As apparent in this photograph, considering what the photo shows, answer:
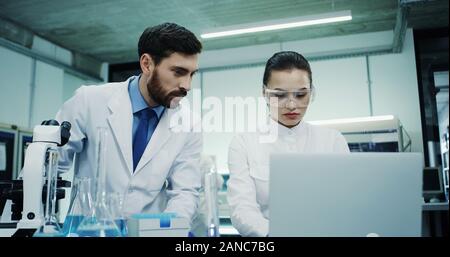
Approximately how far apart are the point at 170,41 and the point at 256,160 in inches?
21.4

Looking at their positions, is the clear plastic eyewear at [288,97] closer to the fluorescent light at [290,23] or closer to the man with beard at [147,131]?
the man with beard at [147,131]

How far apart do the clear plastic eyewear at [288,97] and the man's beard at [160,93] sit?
0.37m

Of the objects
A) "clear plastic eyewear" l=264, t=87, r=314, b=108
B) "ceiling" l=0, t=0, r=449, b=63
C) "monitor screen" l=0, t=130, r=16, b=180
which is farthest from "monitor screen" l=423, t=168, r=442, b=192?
"monitor screen" l=0, t=130, r=16, b=180

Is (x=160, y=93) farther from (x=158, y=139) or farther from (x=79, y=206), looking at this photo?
(x=79, y=206)

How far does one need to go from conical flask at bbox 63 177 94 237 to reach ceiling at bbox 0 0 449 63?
2.09 meters

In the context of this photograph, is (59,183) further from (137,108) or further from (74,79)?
(74,79)

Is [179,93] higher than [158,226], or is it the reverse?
[179,93]

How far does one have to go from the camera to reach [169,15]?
291 cm

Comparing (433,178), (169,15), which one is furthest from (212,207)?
(433,178)

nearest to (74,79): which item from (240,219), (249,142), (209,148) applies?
(209,148)

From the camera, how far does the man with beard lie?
1407 mm

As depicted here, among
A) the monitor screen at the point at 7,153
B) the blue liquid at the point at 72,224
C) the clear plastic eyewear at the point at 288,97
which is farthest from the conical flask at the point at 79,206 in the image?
the monitor screen at the point at 7,153

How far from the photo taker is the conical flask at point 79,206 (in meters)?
0.90

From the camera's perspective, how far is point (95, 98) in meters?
1.55
